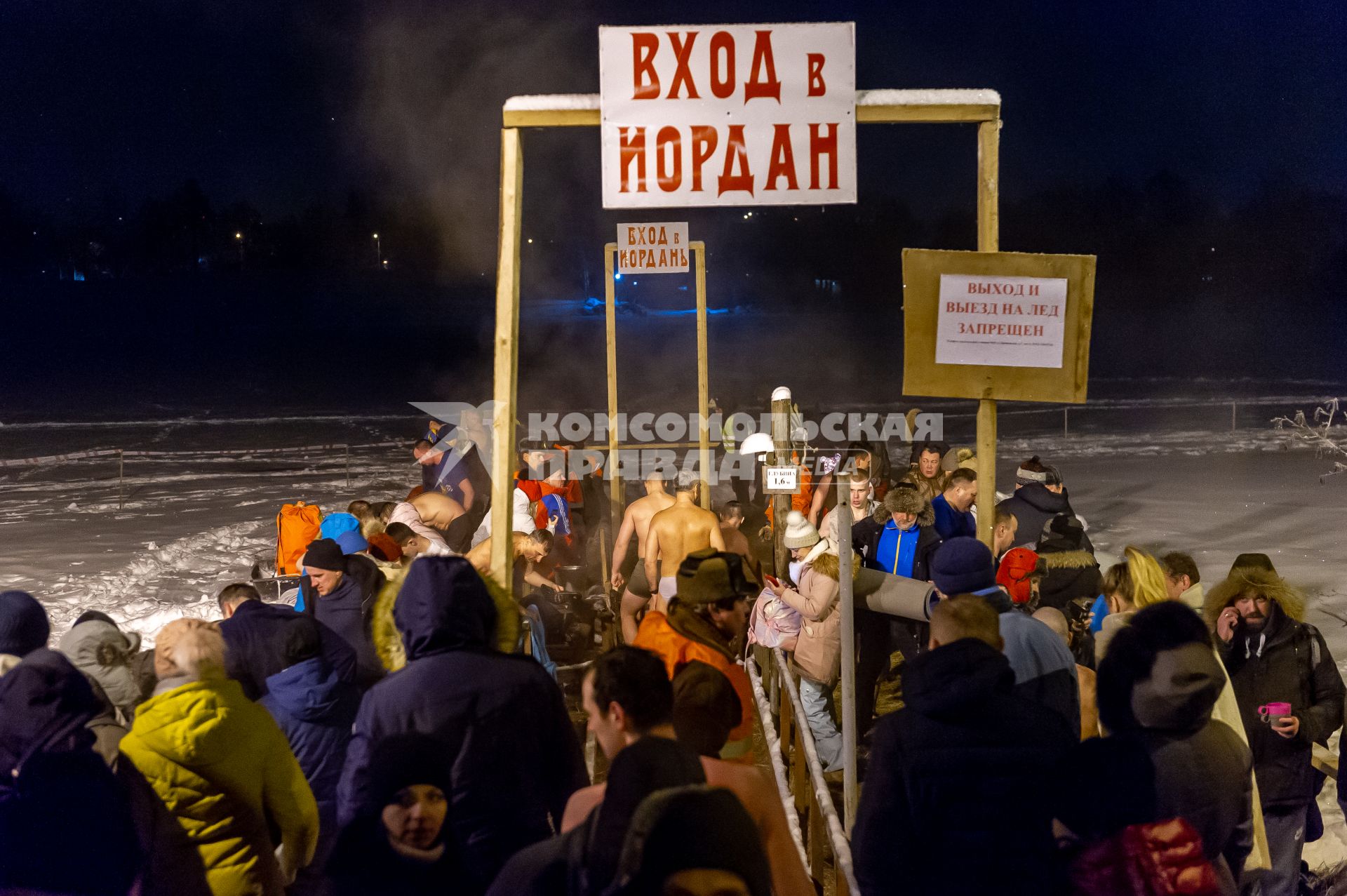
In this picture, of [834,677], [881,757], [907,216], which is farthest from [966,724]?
[907,216]

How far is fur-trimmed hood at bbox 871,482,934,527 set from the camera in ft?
21.9

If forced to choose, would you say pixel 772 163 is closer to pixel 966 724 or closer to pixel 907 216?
pixel 966 724

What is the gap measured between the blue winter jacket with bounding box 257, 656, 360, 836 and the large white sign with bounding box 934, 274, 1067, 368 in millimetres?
2646

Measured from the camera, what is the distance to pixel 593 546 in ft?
38.3

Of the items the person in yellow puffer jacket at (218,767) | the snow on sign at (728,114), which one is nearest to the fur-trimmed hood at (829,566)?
the snow on sign at (728,114)

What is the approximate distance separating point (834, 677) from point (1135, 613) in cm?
312

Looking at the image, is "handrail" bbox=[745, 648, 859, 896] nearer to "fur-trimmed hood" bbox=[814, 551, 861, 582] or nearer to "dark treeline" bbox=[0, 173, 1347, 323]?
"fur-trimmed hood" bbox=[814, 551, 861, 582]

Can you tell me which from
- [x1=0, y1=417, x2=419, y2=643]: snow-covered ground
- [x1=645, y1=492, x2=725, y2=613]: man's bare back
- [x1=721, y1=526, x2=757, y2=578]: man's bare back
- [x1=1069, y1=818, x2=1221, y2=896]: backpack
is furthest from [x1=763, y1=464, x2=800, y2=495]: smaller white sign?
[x1=0, y1=417, x2=419, y2=643]: snow-covered ground

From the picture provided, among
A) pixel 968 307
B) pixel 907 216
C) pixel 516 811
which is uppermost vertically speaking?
pixel 907 216

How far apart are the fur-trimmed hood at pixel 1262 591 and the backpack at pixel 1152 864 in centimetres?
214

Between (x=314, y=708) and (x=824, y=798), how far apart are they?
197cm

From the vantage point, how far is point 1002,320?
4137mm

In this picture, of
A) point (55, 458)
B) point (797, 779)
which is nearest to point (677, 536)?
point (797, 779)

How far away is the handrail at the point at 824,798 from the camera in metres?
3.49
